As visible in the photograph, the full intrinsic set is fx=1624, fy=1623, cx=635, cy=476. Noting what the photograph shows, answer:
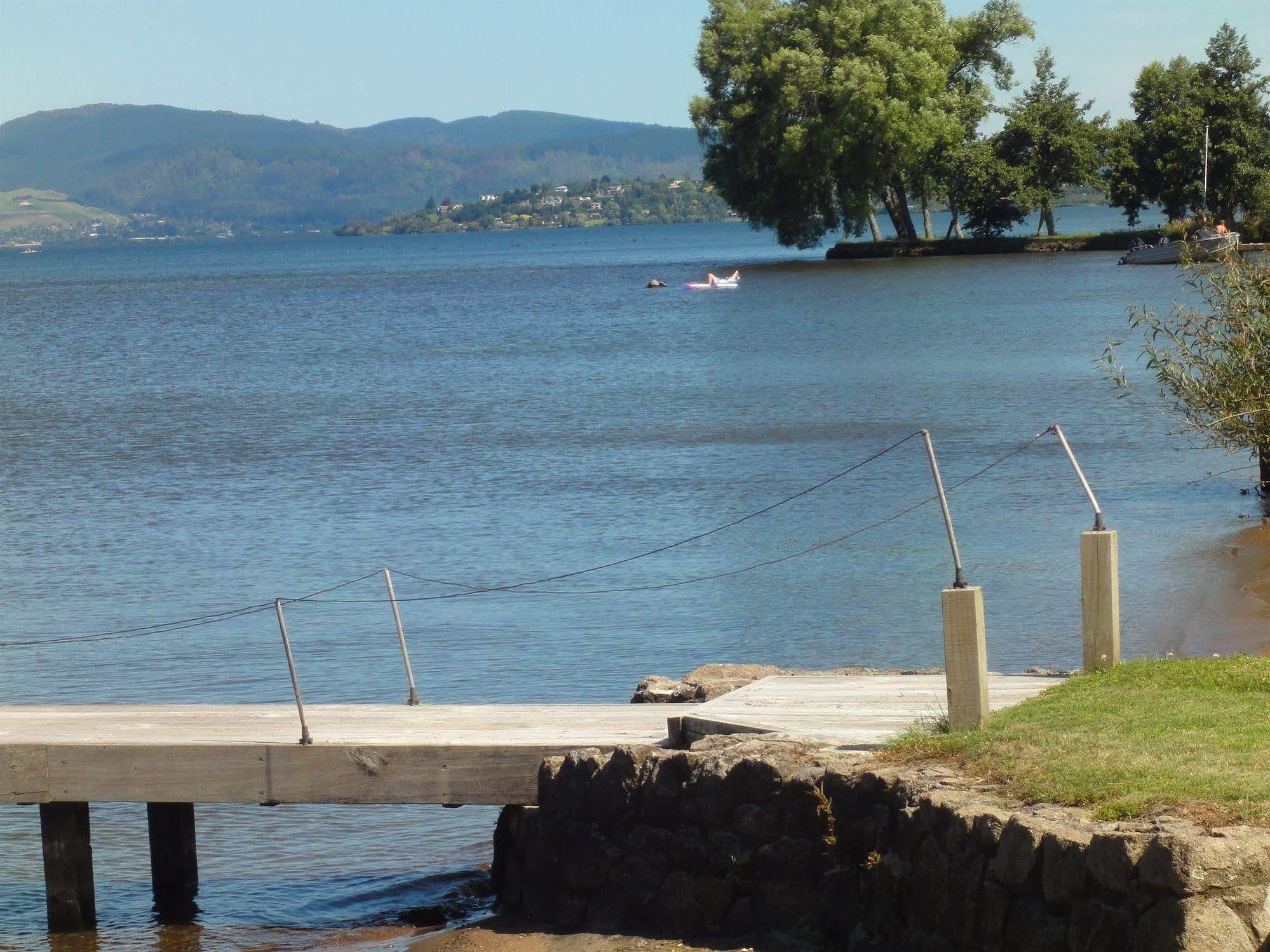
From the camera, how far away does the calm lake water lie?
13820 mm

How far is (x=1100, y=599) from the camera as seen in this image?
10.8m

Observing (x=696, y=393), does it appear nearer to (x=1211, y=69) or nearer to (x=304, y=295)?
(x=1211, y=69)

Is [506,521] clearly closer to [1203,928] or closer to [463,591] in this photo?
[463,591]

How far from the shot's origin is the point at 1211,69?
292 feet

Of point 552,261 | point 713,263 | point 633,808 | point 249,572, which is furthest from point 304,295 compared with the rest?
point 633,808

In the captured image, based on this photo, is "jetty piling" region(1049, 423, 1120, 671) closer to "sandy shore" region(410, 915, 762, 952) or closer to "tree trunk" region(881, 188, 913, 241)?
"sandy shore" region(410, 915, 762, 952)

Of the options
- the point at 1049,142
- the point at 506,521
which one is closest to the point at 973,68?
the point at 1049,142

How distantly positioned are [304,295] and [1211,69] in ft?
190

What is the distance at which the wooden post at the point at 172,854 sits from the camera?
39.5 feet

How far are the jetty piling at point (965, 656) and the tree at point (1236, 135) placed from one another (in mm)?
82221

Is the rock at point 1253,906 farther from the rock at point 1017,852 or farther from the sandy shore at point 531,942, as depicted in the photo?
the sandy shore at point 531,942

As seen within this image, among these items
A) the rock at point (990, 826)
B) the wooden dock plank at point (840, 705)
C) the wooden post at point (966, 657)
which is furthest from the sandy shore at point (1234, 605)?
the rock at point (990, 826)

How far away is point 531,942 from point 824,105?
266 ft

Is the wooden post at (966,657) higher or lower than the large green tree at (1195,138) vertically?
lower
